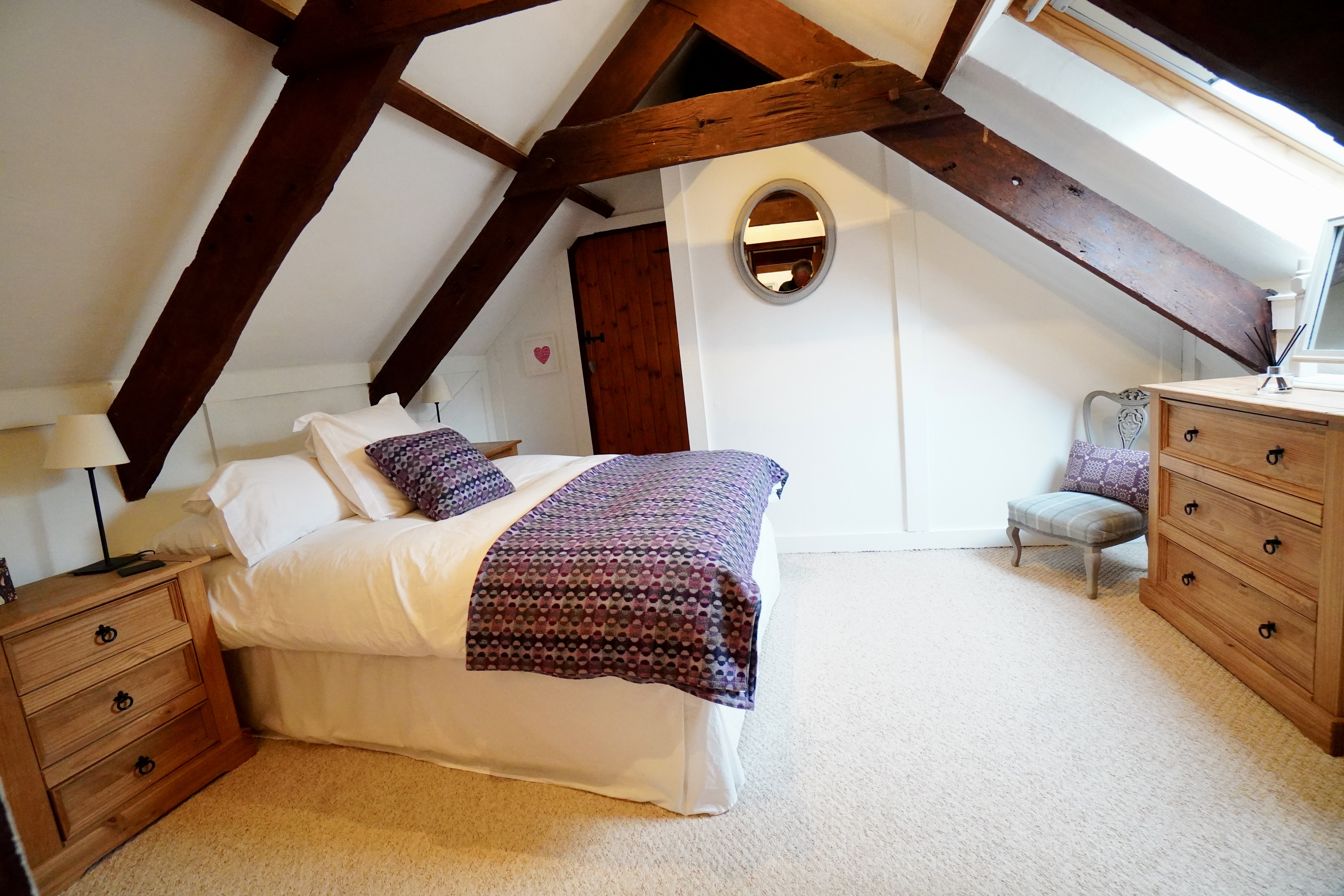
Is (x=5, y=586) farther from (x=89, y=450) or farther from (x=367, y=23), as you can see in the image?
(x=367, y=23)

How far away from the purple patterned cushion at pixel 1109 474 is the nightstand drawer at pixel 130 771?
338 cm

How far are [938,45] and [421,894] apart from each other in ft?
9.68

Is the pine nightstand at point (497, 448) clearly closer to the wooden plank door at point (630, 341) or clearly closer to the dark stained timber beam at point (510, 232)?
the dark stained timber beam at point (510, 232)

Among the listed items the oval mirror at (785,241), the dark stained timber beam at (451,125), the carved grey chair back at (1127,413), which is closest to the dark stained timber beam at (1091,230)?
the carved grey chair back at (1127,413)

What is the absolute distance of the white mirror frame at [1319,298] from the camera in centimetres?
191

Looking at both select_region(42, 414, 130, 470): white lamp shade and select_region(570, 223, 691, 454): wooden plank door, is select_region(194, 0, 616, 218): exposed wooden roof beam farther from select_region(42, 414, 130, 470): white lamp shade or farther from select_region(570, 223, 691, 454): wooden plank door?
select_region(42, 414, 130, 470): white lamp shade

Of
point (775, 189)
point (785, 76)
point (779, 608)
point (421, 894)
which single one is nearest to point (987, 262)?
point (775, 189)

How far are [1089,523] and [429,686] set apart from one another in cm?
242

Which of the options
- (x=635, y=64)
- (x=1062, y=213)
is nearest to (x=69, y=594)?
(x=635, y=64)

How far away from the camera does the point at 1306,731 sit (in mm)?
1622

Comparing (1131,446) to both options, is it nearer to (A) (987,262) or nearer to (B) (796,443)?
(A) (987,262)

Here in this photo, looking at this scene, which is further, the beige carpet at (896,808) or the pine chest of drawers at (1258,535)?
the pine chest of drawers at (1258,535)

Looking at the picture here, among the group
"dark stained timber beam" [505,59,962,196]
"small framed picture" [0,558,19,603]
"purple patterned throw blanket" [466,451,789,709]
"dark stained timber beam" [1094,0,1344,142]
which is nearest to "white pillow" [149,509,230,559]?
"small framed picture" [0,558,19,603]

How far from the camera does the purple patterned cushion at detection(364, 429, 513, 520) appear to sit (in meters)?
2.31
